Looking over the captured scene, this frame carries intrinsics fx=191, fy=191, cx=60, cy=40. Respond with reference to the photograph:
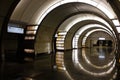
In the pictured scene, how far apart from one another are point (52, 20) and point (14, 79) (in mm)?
13471

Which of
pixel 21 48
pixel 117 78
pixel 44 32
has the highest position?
pixel 44 32

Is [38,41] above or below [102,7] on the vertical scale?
below

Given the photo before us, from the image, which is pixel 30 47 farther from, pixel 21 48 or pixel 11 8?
pixel 11 8

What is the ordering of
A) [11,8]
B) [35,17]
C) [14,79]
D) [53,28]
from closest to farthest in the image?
[14,79] < [11,8] < [35,17] < [53,28]

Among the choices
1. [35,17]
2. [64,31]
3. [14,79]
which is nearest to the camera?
[14,79]

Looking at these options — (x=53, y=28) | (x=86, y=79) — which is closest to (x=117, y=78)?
(x=86, y=79)

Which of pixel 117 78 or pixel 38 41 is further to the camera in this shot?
pixel 38 41

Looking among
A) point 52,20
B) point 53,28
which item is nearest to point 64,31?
point 53,28

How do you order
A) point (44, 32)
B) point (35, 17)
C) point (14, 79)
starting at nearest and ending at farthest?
point (14, 79)
point (35, 17)
point (44, 32)

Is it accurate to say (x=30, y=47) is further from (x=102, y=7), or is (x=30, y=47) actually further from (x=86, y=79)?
(x=86, y=79)

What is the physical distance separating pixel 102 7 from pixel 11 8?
7034mm

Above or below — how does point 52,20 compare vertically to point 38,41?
above

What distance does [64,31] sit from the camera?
26.8 m

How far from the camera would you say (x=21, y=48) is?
18.9 m
